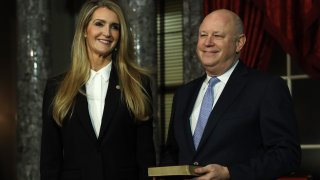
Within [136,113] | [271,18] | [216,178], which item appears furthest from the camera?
[271,18]

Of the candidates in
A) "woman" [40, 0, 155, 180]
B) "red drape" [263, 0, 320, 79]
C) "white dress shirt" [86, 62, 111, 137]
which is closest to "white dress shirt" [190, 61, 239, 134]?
"woman" [40, 0, 155, 180]

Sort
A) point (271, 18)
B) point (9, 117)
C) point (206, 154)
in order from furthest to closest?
point (9, 117) < point (271, 18) < point (206, 154)

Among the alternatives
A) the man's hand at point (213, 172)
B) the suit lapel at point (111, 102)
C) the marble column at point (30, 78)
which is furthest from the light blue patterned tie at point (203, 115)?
the marble column at point (30, 78)

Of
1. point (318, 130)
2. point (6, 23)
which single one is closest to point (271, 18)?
point (318, 130)

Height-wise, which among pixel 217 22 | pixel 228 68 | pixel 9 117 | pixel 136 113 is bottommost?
pixel 9 117

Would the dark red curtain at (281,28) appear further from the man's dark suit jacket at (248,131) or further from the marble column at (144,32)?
the man's dark suit jacket at (248,131)

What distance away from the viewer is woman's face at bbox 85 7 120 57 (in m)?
2.36

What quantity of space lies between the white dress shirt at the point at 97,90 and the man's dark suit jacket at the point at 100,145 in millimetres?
27

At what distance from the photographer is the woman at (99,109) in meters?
2.30

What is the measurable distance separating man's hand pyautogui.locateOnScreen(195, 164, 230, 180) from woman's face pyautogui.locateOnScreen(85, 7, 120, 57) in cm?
71

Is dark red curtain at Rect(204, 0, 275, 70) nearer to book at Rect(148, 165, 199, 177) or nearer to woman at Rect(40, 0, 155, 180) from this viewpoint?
woman at Rect(40, 0, 155, 180)

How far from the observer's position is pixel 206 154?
2062 millimetres

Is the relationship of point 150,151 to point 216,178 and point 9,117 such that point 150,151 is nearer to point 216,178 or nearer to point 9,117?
point 216,178

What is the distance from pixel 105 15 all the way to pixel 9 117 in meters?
3.02
